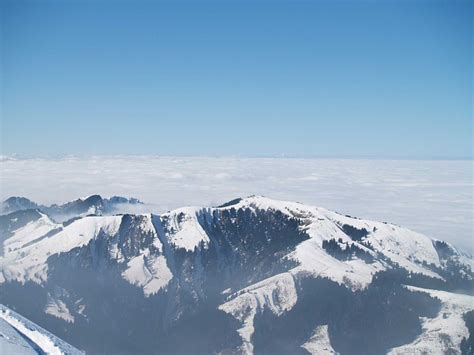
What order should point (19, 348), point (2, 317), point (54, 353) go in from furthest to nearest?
point (2, 317)
point (54, 353)
point (19, 348)

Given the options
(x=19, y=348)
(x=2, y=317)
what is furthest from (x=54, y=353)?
(x=2, y=317)

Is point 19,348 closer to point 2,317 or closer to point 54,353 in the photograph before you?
point 54,353

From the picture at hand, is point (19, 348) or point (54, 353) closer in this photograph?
point (19, 348)

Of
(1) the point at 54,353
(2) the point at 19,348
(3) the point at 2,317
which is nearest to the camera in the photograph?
(2) the point at 19,348

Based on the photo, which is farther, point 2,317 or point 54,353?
point 2,317
